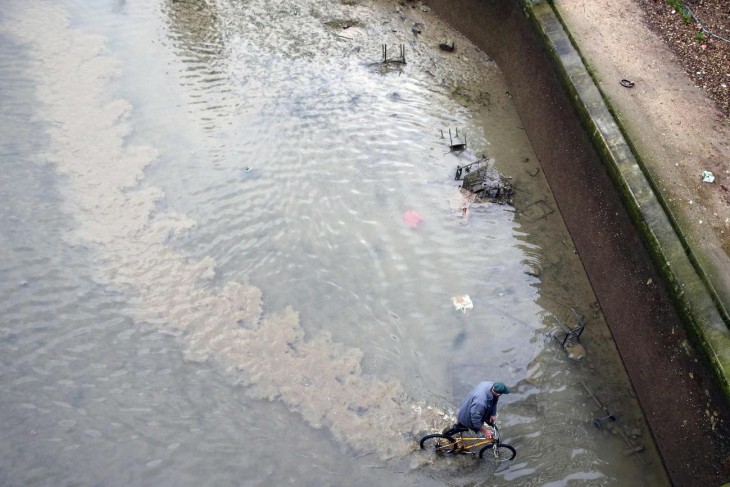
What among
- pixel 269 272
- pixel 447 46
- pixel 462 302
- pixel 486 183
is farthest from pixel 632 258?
pixel 447 46

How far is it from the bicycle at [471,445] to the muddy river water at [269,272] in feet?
0.53

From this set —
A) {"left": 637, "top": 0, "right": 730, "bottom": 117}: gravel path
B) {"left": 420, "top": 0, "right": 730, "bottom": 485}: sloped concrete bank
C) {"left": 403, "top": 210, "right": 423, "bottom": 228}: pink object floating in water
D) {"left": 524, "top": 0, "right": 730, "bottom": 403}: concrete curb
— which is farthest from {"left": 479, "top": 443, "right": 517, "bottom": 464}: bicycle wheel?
{"left": 637, "top": 0, "right": 730, "bottom": 117}: gravel path

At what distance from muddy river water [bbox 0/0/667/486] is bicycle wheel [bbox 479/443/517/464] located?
0.15 m

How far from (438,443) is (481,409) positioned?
1.05 meters

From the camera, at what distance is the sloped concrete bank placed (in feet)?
22.1

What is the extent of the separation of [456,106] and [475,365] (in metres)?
6.11

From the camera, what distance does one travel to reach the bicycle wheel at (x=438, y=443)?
7242mm

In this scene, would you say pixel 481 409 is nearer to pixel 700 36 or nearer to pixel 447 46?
pixel 700 36

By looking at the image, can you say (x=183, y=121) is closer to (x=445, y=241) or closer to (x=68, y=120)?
(x=68, y=120)

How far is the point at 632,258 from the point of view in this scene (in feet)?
27.0

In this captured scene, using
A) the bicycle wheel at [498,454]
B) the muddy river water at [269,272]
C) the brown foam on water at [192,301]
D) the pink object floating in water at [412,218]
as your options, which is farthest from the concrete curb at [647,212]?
the brown foam on water at [192,301]

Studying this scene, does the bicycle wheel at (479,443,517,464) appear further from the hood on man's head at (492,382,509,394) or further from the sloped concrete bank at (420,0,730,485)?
the sloped concrete bank at (420,0,730,485)

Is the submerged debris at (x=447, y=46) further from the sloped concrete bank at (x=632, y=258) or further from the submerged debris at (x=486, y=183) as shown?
the submerged debris at (x=486, y=183)

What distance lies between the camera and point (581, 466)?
7402 millimetres
